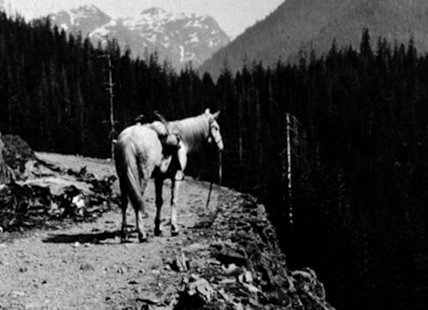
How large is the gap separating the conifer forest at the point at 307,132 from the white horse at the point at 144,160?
2461cm

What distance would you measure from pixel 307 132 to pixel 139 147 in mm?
102461

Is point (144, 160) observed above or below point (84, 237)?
above

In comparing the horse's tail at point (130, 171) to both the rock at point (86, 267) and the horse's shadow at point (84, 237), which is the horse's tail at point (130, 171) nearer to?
the horse's shadow at point (84, 237)

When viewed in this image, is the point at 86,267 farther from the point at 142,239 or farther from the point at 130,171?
the point at 130,171

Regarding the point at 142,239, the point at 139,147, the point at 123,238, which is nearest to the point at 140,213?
the point at 142,239

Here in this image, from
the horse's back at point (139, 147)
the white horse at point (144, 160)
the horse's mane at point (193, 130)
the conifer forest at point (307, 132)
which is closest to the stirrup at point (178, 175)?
the white horse at point (144, 160)

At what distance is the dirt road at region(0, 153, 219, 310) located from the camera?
8602mm

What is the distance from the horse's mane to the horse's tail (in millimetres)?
1765

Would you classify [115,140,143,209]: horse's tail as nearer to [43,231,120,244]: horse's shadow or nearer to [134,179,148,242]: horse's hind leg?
[134,179,148,242]: horse's hind leg

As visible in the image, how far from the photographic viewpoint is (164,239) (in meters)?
12.8

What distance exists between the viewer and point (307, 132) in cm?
11262

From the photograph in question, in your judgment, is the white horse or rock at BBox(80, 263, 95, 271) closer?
rock at BBox(80, 263, 95, 271)

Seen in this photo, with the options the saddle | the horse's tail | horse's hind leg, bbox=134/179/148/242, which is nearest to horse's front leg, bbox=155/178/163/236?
the saddle

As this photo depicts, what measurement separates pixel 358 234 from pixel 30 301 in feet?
191
